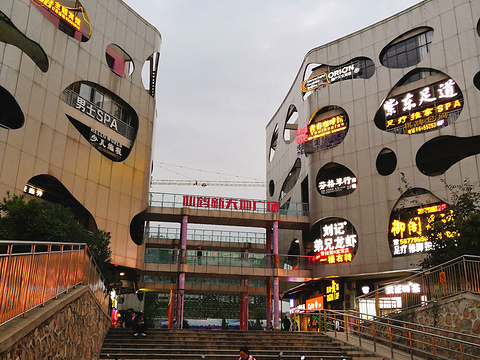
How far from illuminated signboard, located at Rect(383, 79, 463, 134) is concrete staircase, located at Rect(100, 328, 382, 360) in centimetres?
1654

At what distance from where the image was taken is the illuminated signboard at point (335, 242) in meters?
31.1

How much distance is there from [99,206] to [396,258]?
58.4 feet

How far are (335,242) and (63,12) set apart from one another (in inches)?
869

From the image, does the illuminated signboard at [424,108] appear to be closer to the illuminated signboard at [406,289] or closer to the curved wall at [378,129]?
the curved wall at [378,129]

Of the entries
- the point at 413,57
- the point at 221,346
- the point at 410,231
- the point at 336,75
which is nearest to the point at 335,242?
the point at 410,231

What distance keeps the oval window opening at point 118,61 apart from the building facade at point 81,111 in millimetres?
71

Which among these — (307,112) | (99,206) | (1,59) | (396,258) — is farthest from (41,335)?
(307,112)

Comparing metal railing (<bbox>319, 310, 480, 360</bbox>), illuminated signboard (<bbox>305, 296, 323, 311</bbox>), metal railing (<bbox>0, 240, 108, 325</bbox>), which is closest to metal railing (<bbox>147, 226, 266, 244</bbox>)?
illuminated signboard (<bbox>305, 296, 323, 311</bbox>)

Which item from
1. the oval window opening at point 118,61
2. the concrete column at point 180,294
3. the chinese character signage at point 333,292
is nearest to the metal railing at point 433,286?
the concrete column at point 180,294

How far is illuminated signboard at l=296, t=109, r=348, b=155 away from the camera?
109 ft

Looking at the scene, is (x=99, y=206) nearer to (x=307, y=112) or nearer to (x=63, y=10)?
(x=63, y=10)

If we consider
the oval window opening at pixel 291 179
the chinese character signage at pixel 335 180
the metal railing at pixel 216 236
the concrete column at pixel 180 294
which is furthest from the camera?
the metal railing at pixel 216 236

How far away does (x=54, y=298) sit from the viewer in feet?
30.2

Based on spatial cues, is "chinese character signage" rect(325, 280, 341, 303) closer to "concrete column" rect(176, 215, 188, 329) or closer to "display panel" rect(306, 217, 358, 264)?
"display panel" rect(306, 217, 358, 264)
